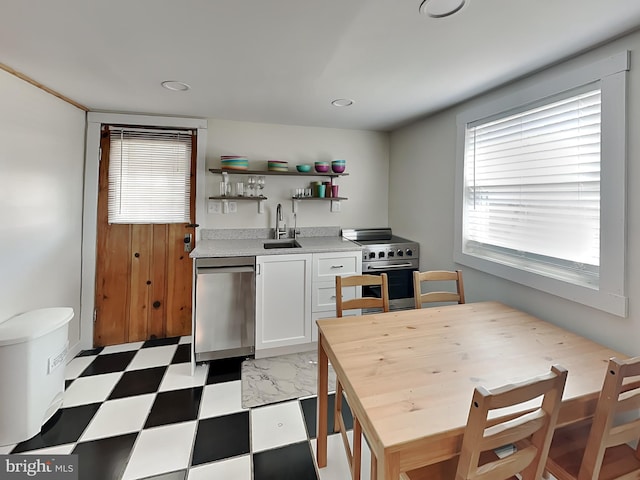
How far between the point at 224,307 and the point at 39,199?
1538 mm

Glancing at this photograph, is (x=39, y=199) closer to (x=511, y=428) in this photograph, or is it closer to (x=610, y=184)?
(x=511, y=428)

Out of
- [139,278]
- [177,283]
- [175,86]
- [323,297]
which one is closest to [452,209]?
[323,297]

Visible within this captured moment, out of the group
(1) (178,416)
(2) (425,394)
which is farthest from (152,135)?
(2) (425,394)

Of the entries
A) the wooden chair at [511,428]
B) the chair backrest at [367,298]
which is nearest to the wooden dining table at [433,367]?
the wooden chair at [511,428]

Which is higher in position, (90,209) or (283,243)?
(90,209)

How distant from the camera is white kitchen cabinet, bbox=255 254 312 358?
101 inches

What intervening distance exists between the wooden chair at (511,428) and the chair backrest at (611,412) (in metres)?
0.20

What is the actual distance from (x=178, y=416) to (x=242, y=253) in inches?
47.6

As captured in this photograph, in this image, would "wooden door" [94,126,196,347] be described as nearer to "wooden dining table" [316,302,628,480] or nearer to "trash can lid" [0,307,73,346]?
"trash can lid" [0,307,73,346]

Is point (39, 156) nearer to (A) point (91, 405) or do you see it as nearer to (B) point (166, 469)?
(A) point (91, 405)

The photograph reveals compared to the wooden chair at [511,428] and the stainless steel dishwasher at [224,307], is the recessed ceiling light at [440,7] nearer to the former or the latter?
the wooden chair at [511,428]

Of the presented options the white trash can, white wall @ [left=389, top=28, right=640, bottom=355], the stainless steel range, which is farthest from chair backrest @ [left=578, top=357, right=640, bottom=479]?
the white trash can

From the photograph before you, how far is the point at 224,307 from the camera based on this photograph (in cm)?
250

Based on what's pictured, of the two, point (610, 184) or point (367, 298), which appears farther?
point (367, 298)
